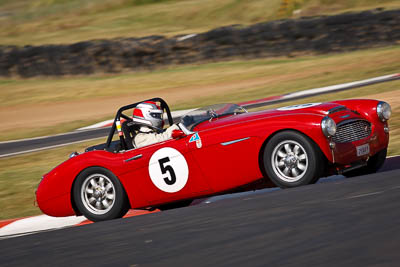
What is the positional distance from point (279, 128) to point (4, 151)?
10.8 meters

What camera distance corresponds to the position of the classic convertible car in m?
6.00

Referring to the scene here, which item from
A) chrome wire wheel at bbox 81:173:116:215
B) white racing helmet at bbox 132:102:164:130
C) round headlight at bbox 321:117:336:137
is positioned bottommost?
chrome wire wheel at bbox 81:173:116:215

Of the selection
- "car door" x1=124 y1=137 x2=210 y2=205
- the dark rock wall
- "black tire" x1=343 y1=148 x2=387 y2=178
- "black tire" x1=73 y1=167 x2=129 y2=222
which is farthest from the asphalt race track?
the dark rock wall

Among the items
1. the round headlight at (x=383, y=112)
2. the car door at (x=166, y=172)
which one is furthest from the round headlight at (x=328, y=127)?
the car door at (x=166, y=172)

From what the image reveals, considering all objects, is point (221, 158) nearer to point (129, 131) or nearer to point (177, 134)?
point (177, 134)

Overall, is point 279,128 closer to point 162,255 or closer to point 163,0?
point 162,255

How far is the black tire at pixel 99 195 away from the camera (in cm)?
680

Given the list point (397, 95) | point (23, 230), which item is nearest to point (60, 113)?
point (397, 95)

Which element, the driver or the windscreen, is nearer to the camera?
the windscreen

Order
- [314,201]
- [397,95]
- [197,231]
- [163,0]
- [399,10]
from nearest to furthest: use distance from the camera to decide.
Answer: [197,231] < [314,201] < [397,95] < [399,10] < [163,0]

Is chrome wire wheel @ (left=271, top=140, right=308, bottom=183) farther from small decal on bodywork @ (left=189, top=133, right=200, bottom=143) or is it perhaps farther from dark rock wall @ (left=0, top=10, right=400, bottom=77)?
dark rock wall @ (left=0, top=10, right=400, bottom=77)

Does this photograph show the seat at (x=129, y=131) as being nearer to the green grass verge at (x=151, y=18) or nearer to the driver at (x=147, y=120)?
the driver at (x=147, y=120)

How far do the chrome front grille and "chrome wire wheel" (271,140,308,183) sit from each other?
368 millimetres

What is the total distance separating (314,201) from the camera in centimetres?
511
